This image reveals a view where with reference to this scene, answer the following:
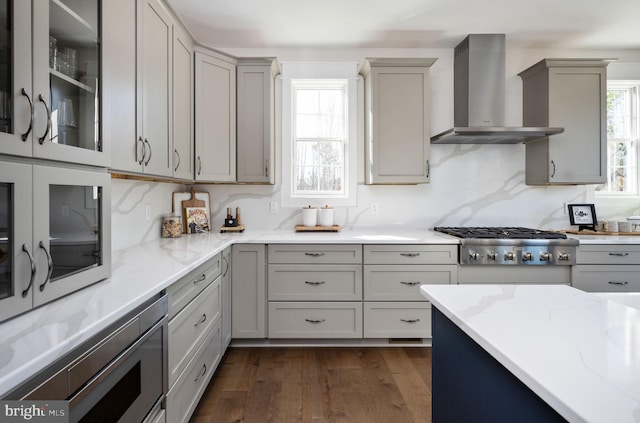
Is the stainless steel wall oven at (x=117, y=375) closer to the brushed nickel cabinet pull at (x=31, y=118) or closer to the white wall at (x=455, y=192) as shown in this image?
the brushed nickel cabinet pull at (x=31, y=118)

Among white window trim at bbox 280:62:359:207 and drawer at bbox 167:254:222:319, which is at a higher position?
white window trim at bbox 280:62:359:207

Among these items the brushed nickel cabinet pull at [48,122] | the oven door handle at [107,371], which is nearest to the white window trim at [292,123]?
the oven door handle at [107,371]

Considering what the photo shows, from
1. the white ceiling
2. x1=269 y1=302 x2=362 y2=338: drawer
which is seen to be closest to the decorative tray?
x1=269 y1=302 x2=362 y2=338: drawer

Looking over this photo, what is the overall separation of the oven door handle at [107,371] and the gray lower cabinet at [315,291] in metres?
1.46

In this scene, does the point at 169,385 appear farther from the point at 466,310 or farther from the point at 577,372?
the point at 577,372

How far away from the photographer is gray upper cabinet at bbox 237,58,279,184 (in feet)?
9.87

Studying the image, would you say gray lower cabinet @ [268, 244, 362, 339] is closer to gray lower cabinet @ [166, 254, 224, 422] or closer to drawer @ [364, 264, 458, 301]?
drawer @ [364, 264, 458, 301]

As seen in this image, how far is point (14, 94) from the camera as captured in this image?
961 mm

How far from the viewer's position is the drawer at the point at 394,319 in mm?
2818

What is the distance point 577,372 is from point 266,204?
2.98 m

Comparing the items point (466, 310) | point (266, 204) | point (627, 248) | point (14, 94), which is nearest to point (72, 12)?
point (14, 94)

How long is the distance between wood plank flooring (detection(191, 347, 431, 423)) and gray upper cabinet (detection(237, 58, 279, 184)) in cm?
149

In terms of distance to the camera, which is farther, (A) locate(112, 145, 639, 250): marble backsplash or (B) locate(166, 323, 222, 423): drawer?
(A) locate(112, 145, 639, 250): marble backsplash

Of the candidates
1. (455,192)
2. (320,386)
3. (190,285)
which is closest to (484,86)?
A: (455,192)
